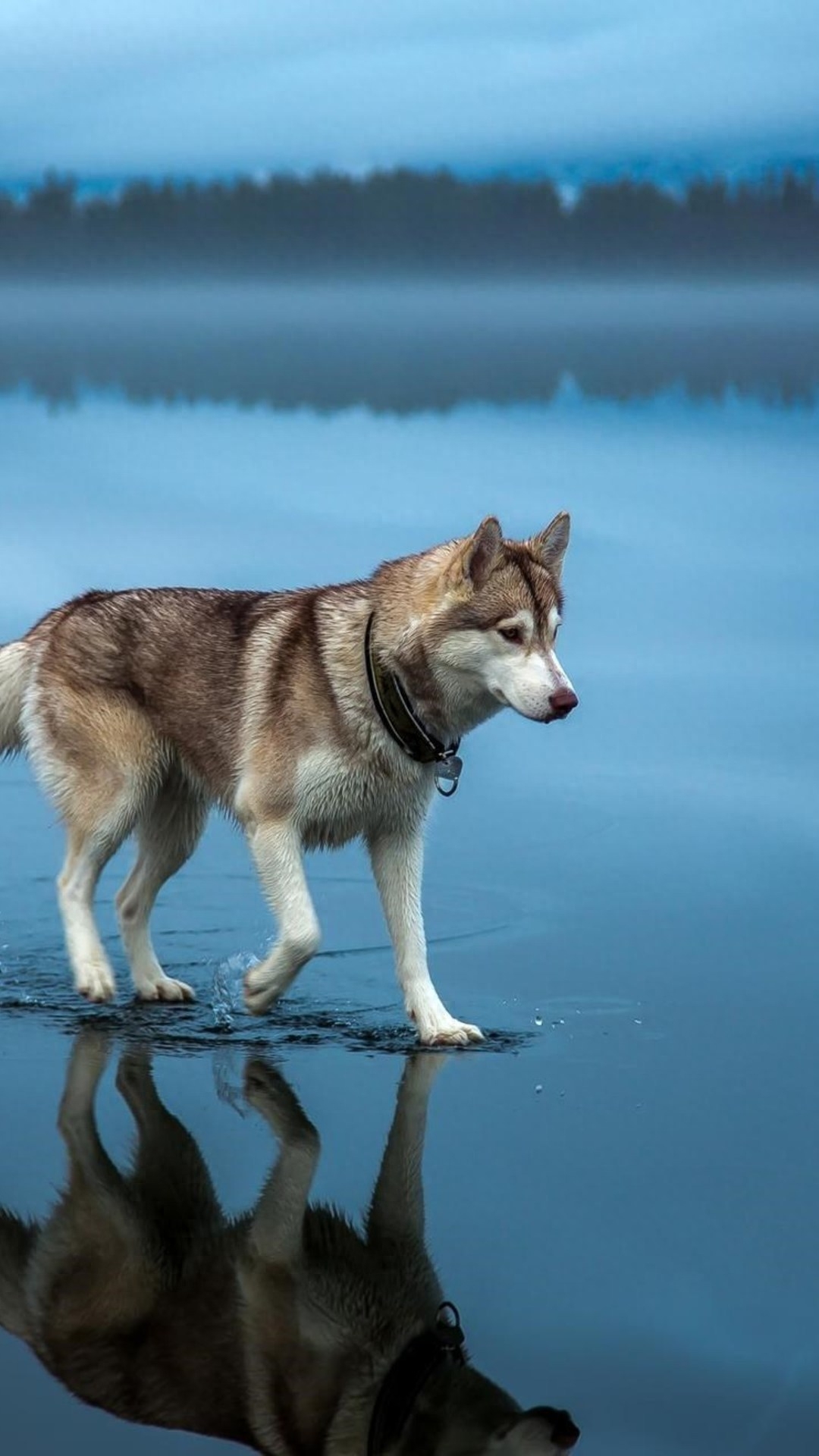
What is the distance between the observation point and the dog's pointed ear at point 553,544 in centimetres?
726

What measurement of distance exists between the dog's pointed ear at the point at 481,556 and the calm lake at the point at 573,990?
58.1 inches

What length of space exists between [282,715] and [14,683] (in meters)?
1.26

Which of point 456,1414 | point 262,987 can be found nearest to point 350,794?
point 262,987

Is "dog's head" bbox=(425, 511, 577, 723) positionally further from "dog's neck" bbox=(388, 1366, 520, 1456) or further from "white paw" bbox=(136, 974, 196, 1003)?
"dog's neck" bbox=(388, 1366, 520, 1456)

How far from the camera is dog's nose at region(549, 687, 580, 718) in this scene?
22.4 ft

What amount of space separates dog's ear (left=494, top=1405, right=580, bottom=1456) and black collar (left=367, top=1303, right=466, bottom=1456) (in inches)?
8.7

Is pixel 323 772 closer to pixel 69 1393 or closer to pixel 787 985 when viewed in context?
pixel 787 985

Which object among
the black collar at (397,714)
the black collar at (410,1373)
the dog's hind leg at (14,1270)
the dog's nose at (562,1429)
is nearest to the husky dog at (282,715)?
the black collar at (397,714)

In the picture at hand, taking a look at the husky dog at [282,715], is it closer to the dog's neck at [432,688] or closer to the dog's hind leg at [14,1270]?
the dog's neck at [432,688]

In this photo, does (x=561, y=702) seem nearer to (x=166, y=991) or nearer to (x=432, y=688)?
(x=432, y=688)

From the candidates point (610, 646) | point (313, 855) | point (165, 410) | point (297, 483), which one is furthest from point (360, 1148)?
point (165, 410)

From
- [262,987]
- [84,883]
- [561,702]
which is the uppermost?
[561,702]

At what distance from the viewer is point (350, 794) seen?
24.2ft

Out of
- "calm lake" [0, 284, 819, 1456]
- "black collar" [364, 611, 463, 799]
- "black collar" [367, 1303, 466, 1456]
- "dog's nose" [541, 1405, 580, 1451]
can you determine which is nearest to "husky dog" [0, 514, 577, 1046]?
"black collar" [364, 611, 463, 799]
